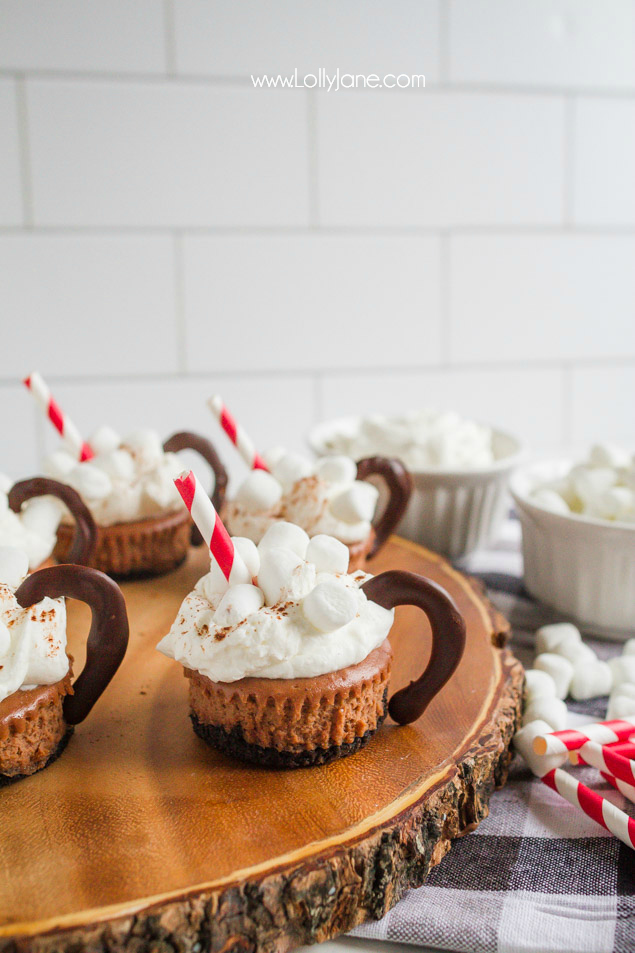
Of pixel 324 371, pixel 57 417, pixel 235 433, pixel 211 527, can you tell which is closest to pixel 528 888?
pixel 211 527

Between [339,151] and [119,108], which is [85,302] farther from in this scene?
[339,151]

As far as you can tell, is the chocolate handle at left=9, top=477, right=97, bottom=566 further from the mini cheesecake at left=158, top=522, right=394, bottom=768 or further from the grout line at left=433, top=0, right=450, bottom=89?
the grout line at left=433, top=0, right=450, bottom=89

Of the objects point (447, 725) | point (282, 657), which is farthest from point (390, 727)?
point (282, 657)

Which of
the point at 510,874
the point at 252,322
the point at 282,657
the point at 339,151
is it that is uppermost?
the point at 339,151

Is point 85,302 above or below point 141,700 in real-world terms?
above

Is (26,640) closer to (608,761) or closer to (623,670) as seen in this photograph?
(608,761)
